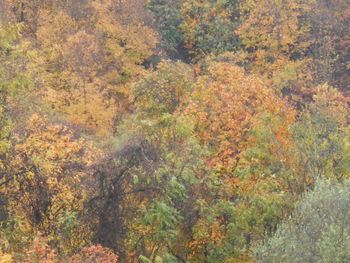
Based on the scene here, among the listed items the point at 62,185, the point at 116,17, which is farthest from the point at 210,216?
the point at 116,17

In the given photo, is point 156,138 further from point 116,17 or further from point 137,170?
point 116,17

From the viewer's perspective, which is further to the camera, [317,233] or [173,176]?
[173,176]

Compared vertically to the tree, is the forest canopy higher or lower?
lower

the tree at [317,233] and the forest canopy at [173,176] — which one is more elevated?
the tree at [317,233]

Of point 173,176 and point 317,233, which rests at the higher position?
point 317,233

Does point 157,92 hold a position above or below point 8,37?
below

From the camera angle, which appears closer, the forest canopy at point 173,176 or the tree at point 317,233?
the tree at point 317,233

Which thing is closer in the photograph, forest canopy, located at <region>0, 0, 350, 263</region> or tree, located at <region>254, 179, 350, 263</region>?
tree, located at <region>254, 179, 350, 263</region>

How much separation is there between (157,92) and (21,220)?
17125 mm

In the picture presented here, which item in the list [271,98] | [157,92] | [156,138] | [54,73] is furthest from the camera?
[54,73]

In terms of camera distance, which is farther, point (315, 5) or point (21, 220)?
point (315, 5)

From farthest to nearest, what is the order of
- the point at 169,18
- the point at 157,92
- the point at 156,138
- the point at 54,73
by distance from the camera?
1. the point at 169,18
2. the point at 54,73
3. the point at 157,92
4. the point at 156,138

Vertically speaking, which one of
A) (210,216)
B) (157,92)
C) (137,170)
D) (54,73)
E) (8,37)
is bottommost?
(54,73)

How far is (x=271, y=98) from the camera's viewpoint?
28906mm
